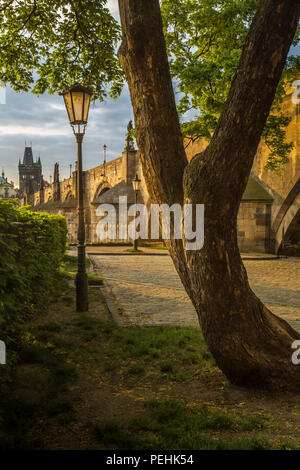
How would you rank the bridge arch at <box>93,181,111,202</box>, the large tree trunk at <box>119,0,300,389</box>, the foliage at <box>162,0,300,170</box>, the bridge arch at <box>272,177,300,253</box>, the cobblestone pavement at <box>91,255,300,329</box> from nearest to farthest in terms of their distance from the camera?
the large tree trunk at <box>119,0,300,389</box>
the cobblestone pavement at <box>91,255,300,329</box>
the foliage at <box>162,0,300,170</box>
the bridge arch at <box>272,177,300,253</box>
the bridge arch at <box>93,181,111,202</box>

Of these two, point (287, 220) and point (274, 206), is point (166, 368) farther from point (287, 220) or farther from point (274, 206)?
point (274, 206)

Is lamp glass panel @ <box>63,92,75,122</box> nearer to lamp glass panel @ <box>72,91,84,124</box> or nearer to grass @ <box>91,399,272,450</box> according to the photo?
lamp glass panel @ <box>72,91,84,124</box>

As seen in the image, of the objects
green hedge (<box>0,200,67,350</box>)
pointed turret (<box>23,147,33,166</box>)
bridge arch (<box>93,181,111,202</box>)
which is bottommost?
green hedge (<box>0,200,67,350</box>)

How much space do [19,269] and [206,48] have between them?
50.1 ft

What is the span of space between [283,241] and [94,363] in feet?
56.4

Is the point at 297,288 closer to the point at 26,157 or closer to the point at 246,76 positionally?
the point at 246,76

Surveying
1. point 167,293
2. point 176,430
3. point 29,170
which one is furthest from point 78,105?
point 29,170

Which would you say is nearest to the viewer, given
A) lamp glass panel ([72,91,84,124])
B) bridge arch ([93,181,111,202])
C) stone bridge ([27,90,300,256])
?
lamp glass panel ([72,91,84,124])

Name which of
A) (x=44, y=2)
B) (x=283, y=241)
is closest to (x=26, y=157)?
(x=283, y=241)

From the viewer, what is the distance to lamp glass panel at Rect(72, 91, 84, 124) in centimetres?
712

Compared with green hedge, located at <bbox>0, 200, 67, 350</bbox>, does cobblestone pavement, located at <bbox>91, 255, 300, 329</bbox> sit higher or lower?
lower

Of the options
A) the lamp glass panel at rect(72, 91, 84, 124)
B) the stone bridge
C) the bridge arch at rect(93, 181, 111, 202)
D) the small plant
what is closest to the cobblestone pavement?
the small plant

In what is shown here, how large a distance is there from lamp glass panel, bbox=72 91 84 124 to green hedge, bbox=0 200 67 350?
2091 mm

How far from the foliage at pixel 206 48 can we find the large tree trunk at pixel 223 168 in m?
11.1
